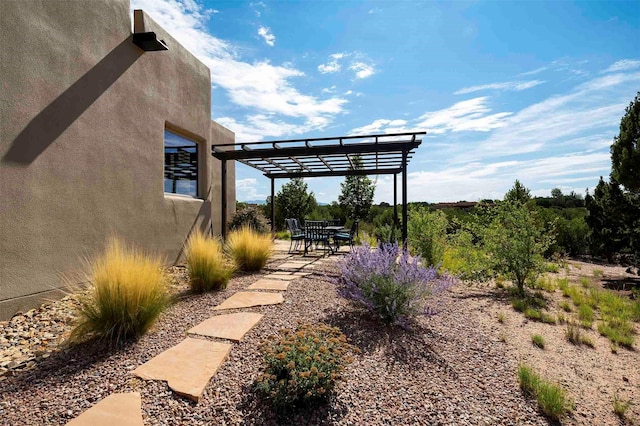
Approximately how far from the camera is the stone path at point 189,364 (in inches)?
61.1

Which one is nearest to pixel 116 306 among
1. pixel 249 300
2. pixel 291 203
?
pixel 249 300

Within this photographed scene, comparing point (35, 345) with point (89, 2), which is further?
point (89, 2)

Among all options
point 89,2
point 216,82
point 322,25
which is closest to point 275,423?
point 89,2

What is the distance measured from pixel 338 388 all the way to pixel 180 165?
5486 millimetres

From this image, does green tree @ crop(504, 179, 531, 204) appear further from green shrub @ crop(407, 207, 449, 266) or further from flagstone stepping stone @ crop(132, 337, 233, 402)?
flagstone stepping stone @ crop(132, 337, 233, 402)

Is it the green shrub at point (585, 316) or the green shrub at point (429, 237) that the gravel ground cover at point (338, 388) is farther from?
the green shrub at point (429, 237)

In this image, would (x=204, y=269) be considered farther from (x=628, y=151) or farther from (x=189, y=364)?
(x=628, y=151)

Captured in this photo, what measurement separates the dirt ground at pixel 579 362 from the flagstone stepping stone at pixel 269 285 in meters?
2.45

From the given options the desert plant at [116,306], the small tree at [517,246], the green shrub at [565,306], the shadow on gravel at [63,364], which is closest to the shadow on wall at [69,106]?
the desert plant at [116,306]

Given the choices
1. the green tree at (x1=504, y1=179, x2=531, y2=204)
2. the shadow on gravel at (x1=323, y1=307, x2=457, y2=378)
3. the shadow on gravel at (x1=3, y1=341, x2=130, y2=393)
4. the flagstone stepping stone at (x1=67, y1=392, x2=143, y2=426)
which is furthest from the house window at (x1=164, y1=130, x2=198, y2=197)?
the green tree at (x1=504, y1=179, x2=531, y2=204)

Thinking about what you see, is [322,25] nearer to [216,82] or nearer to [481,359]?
[216,82]

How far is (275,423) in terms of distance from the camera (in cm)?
158

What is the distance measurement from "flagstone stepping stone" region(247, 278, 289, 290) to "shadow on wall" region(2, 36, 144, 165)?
2872mm

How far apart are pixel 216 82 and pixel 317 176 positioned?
4.16 metres
